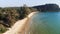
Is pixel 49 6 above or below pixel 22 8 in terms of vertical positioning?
below

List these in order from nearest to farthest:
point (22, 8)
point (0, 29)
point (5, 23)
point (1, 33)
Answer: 1. point (1, 33)
2. point (0, 29)
3. point (5, 23)
4. point (22, 8)

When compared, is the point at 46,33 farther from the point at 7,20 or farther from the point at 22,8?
the point at 22,8

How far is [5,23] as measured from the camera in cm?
3266

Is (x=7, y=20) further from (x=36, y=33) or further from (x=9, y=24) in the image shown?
(x=36, y=33)

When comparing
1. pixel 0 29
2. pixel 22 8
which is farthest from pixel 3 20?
pixel 22 8

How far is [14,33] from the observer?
81.7ft

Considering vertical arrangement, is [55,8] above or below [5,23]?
below

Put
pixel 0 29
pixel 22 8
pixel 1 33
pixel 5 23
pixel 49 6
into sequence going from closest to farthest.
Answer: pixel 1 33 < pixel 0 29 < pixel 5 23 < pixel 22 8 < pixel 49 6

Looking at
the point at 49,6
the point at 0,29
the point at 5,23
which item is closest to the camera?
the point at 0,29

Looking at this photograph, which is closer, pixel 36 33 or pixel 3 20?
pixel 36 33

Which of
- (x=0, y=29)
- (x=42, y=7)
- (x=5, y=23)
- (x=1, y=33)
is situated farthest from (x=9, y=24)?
(x=42, y=7)

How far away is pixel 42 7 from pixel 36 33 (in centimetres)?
13487

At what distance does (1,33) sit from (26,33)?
3958 mm

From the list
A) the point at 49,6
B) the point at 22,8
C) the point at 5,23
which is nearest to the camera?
the point at 5,23
